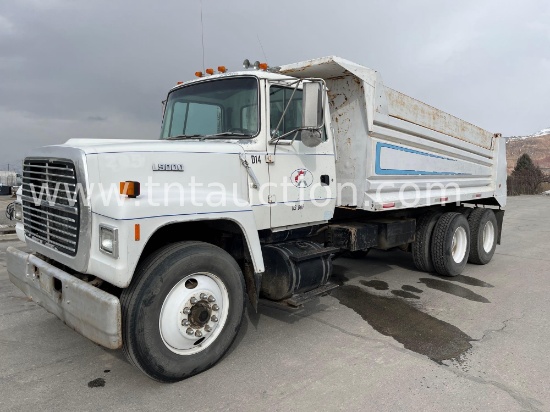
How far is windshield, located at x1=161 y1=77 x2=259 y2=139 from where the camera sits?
3.85m

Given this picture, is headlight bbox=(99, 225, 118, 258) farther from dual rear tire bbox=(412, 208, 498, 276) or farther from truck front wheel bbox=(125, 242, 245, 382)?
dual rear tire bbox=(412, 208, 498, 276)

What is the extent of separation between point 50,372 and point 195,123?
2.54 metres

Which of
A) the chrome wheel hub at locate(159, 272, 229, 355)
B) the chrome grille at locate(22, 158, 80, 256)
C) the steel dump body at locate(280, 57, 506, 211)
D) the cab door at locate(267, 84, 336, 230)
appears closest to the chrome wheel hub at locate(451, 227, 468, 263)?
the steel dump body at locate(280, 57, 506, 211)

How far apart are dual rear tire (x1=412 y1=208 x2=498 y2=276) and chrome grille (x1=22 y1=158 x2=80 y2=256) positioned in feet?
16.9

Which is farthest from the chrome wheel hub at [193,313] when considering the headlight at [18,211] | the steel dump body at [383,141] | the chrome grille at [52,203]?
the steel dump body at [383,141]

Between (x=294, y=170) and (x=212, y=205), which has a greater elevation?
(x=294, y=170)

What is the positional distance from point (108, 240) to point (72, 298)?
0.56 m


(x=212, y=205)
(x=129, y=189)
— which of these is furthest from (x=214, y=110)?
(x=129, y=189)

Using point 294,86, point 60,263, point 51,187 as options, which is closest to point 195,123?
point 294,86

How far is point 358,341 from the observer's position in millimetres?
4020

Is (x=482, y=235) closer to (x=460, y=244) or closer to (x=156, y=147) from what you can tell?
(x=460, y=244)

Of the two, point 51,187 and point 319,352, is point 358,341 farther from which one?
point 51,187

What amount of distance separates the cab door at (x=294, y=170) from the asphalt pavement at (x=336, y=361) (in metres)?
1.20

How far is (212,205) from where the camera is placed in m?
3.32
